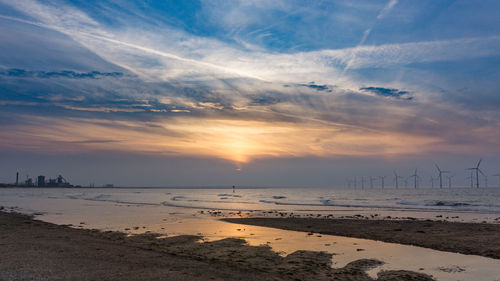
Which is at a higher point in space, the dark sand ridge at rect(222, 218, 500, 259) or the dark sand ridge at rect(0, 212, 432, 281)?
the dark sand ridge at rect(0, 212, 432, 281)

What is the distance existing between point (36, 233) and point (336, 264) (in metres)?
18.2

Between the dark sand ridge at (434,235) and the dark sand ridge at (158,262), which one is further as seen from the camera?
the dark sand ridge at (434,235)

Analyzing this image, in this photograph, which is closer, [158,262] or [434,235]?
[158,262]

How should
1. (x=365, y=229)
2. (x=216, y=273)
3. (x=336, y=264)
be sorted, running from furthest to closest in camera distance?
(x=365, y=229)
(x=336, y=264)
(x=216, y=273)

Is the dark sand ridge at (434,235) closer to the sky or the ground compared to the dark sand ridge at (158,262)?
closer to the ground

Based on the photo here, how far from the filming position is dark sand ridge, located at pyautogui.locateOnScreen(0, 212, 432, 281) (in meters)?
11.5

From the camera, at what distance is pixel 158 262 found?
45.0 feet

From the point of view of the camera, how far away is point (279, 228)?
2705cm

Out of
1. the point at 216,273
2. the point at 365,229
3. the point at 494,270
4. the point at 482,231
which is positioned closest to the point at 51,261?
the point at 216,273

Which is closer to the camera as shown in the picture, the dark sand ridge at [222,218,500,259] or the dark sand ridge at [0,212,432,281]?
the dark sand ridge at [0,212,432,281]

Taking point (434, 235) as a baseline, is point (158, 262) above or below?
above

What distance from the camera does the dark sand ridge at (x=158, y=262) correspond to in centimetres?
1153

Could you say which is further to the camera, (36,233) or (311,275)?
(36,233)

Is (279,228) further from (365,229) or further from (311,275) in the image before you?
(311,275)
